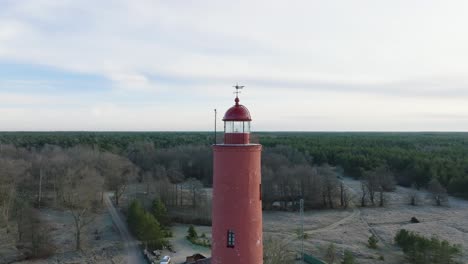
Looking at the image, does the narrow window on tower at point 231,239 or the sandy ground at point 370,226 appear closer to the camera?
the narrow window on tower at point 231,239

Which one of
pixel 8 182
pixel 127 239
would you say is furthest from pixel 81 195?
pixel 8 182

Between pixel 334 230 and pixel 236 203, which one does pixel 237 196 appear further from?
pixel 334 230

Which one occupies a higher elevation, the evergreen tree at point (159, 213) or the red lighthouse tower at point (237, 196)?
the red lighthouse tower at point (237, 196)

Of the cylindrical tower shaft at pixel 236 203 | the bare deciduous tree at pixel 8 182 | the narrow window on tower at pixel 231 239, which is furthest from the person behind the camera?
the bare deciduous tree at pixel 8 182

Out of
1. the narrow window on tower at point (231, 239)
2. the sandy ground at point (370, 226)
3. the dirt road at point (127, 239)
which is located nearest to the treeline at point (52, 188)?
the dirt road at point (127, 239)

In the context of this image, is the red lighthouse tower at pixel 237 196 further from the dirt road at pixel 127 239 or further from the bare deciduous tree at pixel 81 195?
the bare deciduous tree at pixel 81 195

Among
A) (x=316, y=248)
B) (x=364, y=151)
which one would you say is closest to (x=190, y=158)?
(x=364, y=151)
